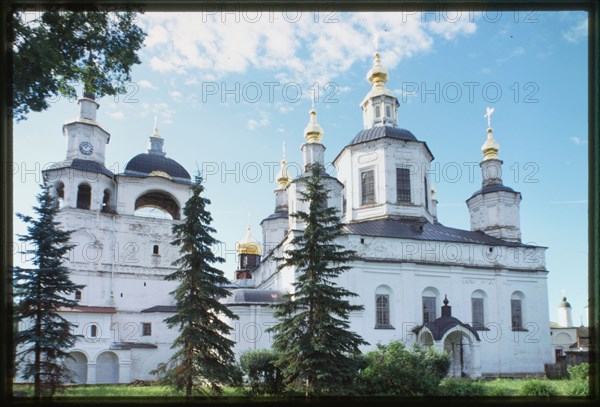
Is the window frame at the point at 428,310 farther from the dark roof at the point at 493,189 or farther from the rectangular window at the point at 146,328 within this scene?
the rectangular window at the point at 146,328

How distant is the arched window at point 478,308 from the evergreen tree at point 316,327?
1411cm

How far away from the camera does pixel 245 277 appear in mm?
45531

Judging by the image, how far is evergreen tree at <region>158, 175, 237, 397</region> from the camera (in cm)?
1580

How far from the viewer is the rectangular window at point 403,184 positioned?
3173cm

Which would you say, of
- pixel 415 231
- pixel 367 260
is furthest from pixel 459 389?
pixel 415 231

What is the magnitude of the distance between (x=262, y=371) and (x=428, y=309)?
12.1m

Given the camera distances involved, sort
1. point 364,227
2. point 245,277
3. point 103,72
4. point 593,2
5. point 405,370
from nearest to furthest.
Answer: point 593,2
point 103,72
point 405,370
point 364,227
point 245,277

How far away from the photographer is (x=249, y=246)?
158ft

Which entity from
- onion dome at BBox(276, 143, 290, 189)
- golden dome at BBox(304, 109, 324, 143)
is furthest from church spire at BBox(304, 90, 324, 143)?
onion dome at BBox(276, 143, 290, 189)

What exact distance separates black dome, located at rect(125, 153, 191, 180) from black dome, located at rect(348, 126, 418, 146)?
14303 mm

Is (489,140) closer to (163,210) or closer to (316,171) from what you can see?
(316,171)

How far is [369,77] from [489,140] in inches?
348

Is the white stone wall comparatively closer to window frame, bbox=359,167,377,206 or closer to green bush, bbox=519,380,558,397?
window frame, bbox=359,167,377,206

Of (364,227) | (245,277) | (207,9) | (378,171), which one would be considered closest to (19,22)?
(207,9)
